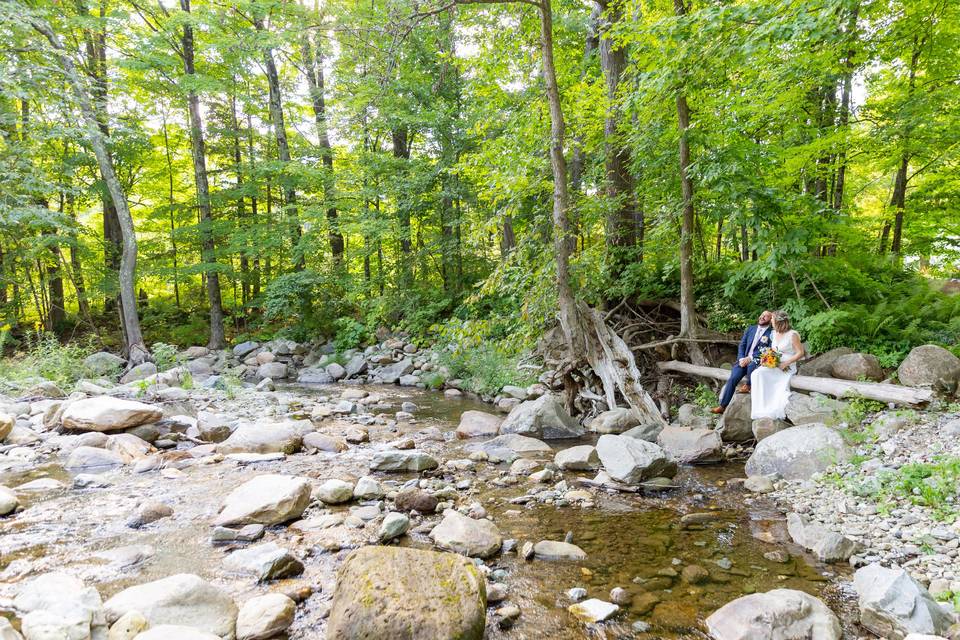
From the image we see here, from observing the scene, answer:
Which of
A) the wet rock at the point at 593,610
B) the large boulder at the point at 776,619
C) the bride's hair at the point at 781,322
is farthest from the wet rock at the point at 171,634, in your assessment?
the bride's hair at the point at 781,322

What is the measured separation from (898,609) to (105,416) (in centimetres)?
831

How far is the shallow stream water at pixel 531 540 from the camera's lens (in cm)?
313

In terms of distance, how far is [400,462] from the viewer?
582cm

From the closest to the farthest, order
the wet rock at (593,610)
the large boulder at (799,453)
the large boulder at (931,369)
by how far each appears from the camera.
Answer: the wet rock at (593,610) → the large boulder at (799,453) → the large boulder at (931,369)

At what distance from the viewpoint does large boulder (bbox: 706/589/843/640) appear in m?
2.68

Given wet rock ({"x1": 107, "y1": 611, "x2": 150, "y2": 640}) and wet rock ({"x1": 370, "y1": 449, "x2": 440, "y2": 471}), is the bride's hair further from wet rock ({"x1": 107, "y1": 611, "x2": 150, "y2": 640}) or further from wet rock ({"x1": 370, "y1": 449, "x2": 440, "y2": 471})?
wet rock ({"x1": 107, "y1": 611, "x2": 150, "y2": 640})

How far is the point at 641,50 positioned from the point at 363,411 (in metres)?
7.87

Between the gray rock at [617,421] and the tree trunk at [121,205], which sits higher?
the tree trunk at [121,205]

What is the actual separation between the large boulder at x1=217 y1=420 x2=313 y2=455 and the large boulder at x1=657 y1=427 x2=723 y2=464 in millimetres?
4908

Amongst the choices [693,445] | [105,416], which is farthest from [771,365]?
[105,416]

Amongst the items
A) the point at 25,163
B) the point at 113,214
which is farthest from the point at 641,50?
the point at 113,214

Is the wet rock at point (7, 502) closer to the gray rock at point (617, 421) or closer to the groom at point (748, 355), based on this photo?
the gray rock at point (617, 421)

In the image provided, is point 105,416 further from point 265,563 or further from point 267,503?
point 265,563

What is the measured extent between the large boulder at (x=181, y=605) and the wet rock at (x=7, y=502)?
99.9 inches
